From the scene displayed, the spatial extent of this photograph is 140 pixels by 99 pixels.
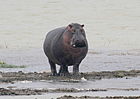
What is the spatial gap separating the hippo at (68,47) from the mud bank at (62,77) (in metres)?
0.29

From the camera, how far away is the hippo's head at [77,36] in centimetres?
1585

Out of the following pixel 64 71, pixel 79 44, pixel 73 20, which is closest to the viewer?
pixel 79 44

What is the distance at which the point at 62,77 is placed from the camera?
53.5ft

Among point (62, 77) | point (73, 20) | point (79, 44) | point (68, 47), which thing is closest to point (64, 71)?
point (62, 77)

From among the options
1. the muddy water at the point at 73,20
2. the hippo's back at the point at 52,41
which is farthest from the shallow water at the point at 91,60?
the hippo's back at the point at 52,41

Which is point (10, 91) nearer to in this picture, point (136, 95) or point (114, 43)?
point (136, 95)

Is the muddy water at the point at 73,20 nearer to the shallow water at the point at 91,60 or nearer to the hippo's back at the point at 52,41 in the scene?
the shallow water at the point at 91,60

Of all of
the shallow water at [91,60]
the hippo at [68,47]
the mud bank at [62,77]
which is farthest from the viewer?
the shallow water at [91,60]

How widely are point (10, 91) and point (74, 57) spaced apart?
129 inches

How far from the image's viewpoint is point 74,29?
1612 centimetres

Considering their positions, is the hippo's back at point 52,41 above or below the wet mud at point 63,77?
above

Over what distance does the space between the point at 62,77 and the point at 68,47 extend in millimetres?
597

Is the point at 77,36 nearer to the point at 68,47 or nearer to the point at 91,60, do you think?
the point at 68,47

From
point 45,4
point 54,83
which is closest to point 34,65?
point 54,83
